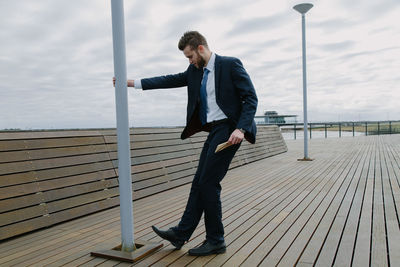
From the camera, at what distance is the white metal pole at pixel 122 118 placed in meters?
2.68

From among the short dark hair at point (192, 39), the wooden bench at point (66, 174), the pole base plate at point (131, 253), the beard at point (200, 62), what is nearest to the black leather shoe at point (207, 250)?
the pole base plate at point (131, 253)

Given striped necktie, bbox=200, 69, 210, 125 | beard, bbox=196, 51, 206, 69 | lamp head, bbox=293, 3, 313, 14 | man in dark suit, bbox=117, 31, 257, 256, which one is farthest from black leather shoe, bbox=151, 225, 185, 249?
lamp head, bbox=293, 3, 313, 14

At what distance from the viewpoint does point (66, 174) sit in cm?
404

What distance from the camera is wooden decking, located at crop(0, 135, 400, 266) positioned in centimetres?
264

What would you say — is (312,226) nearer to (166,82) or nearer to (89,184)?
(166,82)

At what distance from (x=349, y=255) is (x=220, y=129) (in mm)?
1283

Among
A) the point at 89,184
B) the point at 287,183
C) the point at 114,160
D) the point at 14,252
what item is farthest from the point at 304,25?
the point at 14,252

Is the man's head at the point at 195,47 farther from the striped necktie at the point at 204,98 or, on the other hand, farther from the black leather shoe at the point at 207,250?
the black leather shoe at the point at 207,250

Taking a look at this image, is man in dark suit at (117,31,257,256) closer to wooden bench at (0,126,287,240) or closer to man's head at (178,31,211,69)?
man's head at (178,31,211,69)

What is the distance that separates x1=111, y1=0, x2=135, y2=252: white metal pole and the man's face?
18.4 inches

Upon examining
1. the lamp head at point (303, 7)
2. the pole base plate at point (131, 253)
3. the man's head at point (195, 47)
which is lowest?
the pole base plate at point (131, 253)

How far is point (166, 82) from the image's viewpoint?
310cm

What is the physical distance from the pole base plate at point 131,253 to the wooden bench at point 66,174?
109 centimetres

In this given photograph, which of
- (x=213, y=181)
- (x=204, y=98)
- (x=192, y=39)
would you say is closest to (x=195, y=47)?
(x=192, y=39)
